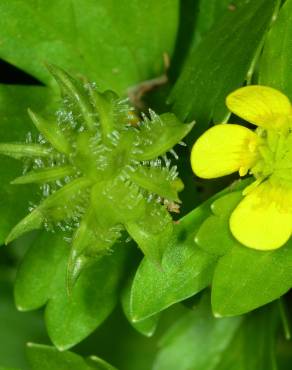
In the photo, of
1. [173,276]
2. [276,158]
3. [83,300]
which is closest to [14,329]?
[83,300]

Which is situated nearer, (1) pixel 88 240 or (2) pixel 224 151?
(1) pixel 88 240

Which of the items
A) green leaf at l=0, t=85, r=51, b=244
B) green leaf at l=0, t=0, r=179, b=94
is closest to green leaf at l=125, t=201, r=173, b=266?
green leaf at l=0, t=85, r=51, b=244

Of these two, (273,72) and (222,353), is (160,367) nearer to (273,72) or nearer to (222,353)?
(222,353)

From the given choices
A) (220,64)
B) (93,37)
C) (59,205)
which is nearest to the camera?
(59,205)

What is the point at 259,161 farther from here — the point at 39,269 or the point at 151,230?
the point at 39,269

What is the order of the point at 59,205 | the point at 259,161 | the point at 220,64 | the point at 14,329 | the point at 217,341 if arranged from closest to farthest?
the point at 59,205 → the point at 259,161 → the point at 220,64 → the point at 217,341 → the point at 14,329

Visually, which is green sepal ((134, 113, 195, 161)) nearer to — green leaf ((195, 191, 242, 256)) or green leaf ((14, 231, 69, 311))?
green leaf ((195, 191, 242, 256))
